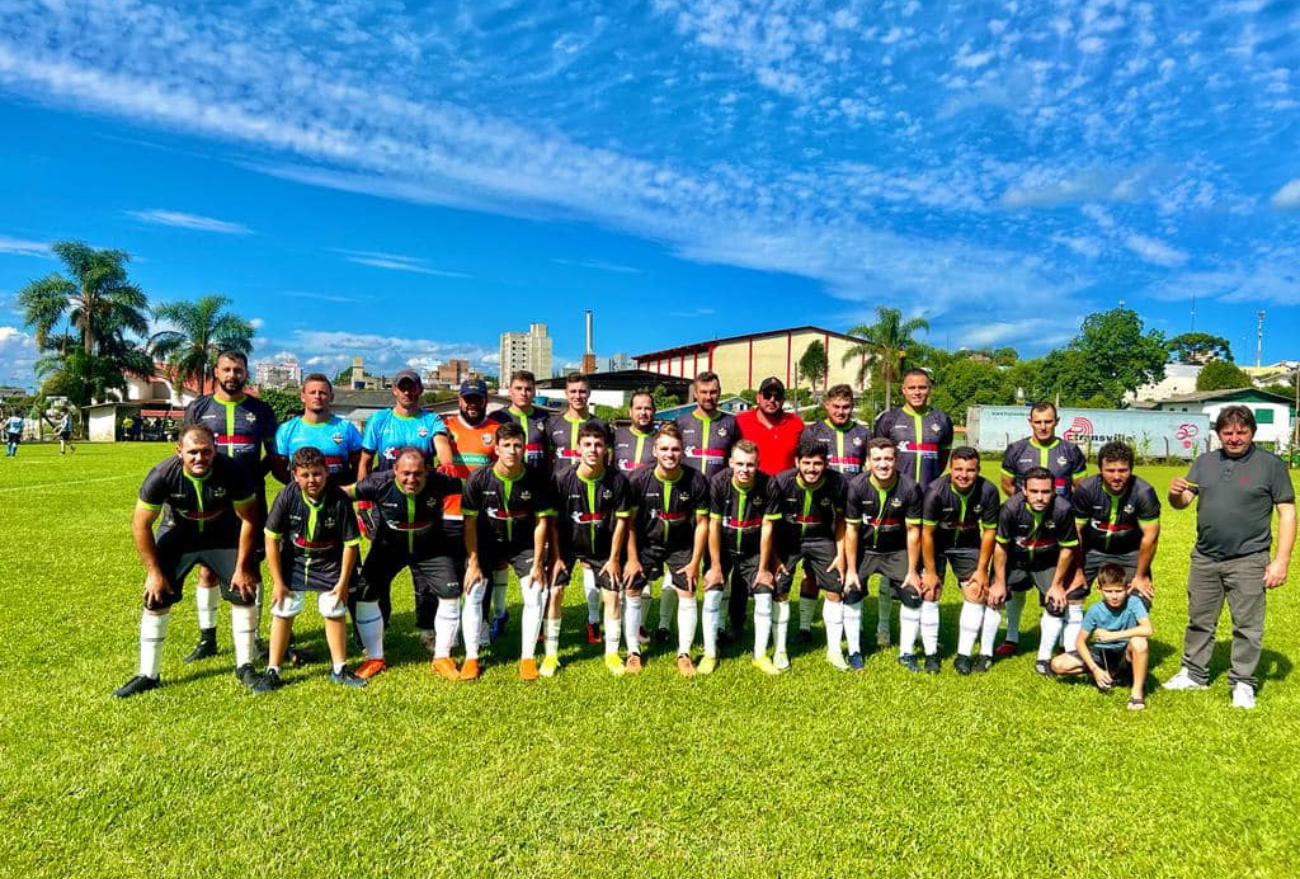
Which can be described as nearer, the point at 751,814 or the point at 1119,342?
the point at 751,814

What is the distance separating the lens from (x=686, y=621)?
5734mm

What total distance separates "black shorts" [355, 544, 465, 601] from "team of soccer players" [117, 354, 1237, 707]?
2 cm

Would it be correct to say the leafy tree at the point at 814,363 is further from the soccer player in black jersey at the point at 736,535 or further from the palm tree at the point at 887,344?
the soccer player in black jersey at the point at 736,535

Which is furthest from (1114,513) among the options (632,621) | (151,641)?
(151,641)

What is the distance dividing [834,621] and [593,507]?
2.17 m

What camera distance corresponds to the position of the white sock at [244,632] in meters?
5.22

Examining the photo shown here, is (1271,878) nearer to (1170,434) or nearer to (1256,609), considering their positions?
(1256,609)

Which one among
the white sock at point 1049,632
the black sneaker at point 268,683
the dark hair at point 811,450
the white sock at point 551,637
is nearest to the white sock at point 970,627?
the white sock at point 1049,632

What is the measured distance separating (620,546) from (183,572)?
3.25 metres

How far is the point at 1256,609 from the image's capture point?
5145 mm

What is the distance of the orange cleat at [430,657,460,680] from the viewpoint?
5.36m

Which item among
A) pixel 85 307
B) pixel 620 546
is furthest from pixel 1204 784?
pixel 85 307

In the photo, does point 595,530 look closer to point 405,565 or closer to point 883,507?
point 405,565

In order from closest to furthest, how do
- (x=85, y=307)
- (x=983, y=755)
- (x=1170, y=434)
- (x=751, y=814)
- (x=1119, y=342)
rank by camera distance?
(x=751, y=814) < (x=983, y=755) < (x=1170, y=434) < (x=85, y=307) < (x=1119, y=342)
